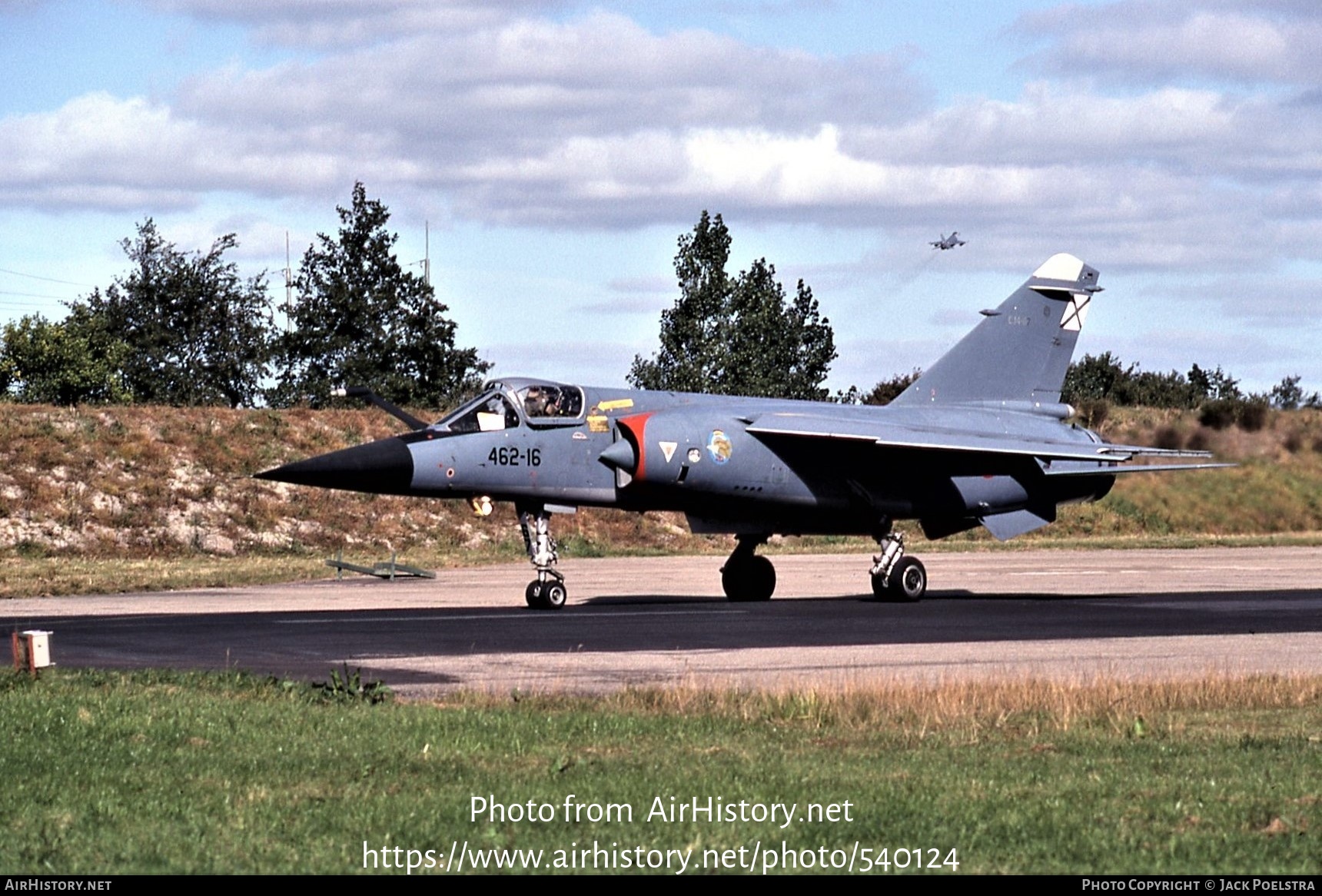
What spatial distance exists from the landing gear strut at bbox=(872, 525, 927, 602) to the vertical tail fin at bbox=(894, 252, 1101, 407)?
11.9 feet

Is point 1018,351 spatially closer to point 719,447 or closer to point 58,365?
point 719,447

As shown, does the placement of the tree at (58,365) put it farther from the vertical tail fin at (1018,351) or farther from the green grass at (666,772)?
the green grass at (666,772)

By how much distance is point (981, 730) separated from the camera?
1103 cm

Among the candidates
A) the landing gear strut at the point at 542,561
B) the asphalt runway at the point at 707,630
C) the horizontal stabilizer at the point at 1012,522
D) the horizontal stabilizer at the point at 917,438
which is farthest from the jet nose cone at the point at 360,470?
A: the horizontal stabilizer at the point at 1012,522

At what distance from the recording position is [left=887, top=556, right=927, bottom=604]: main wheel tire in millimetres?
25938

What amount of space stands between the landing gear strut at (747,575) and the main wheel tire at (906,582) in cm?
194

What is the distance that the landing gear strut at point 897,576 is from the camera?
85.1 ft

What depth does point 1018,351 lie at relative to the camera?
28797 mm

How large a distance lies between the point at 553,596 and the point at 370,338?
189ft

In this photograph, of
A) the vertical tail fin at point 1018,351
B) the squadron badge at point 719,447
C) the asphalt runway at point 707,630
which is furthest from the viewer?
the vertical tail fin at point 1018,351

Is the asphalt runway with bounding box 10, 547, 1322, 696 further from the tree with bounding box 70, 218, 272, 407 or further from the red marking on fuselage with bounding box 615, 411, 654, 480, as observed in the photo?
the tree with bounding box 70, 218, 272, 407

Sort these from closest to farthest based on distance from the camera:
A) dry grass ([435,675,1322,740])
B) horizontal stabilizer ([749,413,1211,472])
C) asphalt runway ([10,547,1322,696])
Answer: dry grass ([435,675,1322,740]), asphalt runway ([10,547,1322,696]), horizontal stabilizer ([749,413,1211,472])

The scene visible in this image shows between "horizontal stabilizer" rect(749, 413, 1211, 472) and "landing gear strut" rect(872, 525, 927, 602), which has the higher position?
"horizontal stabilizer" rect(749, 413, 1211, 472)

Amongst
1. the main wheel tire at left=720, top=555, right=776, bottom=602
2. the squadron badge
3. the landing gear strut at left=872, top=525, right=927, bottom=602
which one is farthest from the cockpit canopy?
the landing gear strut at left=872, top=525, right=927, bottom=602
